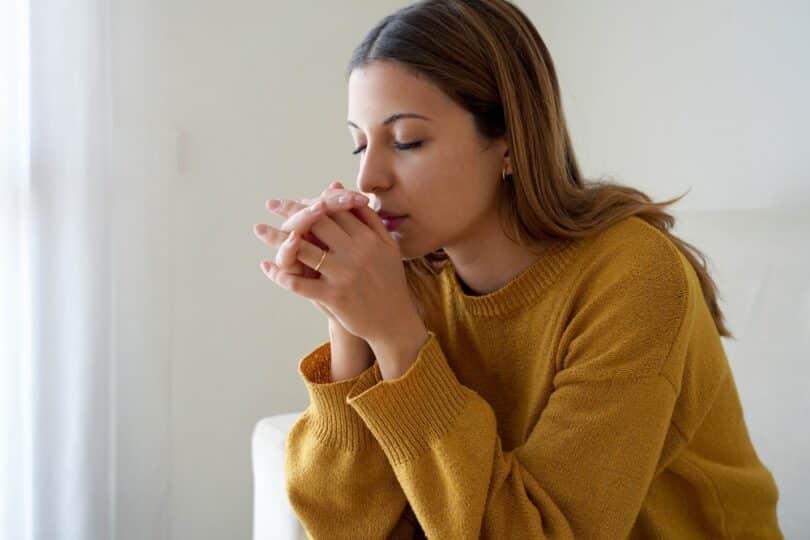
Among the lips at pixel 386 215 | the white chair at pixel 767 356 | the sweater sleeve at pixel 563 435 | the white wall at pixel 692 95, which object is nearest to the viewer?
the sweater sleeve at pixel 563 435

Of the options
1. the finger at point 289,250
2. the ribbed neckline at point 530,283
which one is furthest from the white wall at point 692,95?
the finger at point 289,250

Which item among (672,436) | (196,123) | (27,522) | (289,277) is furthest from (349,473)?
(196,123)

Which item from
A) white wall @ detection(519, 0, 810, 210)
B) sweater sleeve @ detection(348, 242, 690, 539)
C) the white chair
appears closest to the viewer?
sweater sleeve @ detection(348, 242, 690, 539)

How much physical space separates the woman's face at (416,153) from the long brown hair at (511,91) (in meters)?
0.02

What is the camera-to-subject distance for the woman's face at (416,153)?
0.87 metres

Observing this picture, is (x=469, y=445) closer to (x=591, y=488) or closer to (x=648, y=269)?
(x=591, y=488)

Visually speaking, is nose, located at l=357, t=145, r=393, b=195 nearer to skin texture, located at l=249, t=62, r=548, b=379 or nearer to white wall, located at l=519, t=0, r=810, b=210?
skin texture, located at l=249, t=62, r=548, b=379

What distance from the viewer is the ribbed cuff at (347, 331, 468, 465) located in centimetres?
82

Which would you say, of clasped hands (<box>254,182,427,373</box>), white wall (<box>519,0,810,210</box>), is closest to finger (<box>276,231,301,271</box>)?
clasped hands (<box>254,182,427,373</box>)

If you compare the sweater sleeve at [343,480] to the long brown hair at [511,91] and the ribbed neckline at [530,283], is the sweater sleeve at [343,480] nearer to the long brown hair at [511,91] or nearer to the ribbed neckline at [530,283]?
the ribbed neckline at [530,283]

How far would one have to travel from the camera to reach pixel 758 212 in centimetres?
130

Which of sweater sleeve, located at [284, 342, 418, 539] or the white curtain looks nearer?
sweater sleeve, located at [284, 342, 418, 539]

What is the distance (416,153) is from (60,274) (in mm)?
852

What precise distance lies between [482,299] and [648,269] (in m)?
0.22
